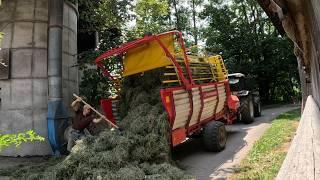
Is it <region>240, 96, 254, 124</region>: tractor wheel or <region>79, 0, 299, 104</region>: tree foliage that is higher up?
<region>79, 0, 299, 104</region>: tree foliage

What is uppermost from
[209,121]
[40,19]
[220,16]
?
[220,16]

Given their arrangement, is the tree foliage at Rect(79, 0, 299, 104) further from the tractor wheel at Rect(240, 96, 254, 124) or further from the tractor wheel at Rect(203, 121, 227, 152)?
the tractor wheel at Rect(203, 121, 227, 152)

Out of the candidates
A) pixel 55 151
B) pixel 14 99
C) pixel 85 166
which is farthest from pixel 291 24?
pixel 14 99

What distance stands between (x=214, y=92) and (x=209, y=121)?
788 millimetres

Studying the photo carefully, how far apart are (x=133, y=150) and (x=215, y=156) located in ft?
9.27

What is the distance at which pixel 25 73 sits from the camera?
39.0ft

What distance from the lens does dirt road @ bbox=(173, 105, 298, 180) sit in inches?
340

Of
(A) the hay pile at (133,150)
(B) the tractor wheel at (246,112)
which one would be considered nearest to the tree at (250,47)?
(B) the tractor wheel at (246,112)

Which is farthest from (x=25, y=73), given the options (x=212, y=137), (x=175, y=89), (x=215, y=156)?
(x=215, y=156)

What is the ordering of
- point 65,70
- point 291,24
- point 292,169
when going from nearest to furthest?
point 292,169 < point 291,24 < point 65,70

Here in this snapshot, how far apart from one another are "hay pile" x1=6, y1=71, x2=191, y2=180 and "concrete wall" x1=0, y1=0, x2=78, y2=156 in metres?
3.23

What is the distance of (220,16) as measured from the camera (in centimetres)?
3192

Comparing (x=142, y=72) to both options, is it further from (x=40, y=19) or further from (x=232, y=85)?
(x=232, y=85)

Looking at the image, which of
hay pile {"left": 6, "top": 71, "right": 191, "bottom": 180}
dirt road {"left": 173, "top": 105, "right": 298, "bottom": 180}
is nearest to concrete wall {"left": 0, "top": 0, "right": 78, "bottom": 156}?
hay pile {"left": 6, "top": 71, "right": 191, "bottom": 180}
